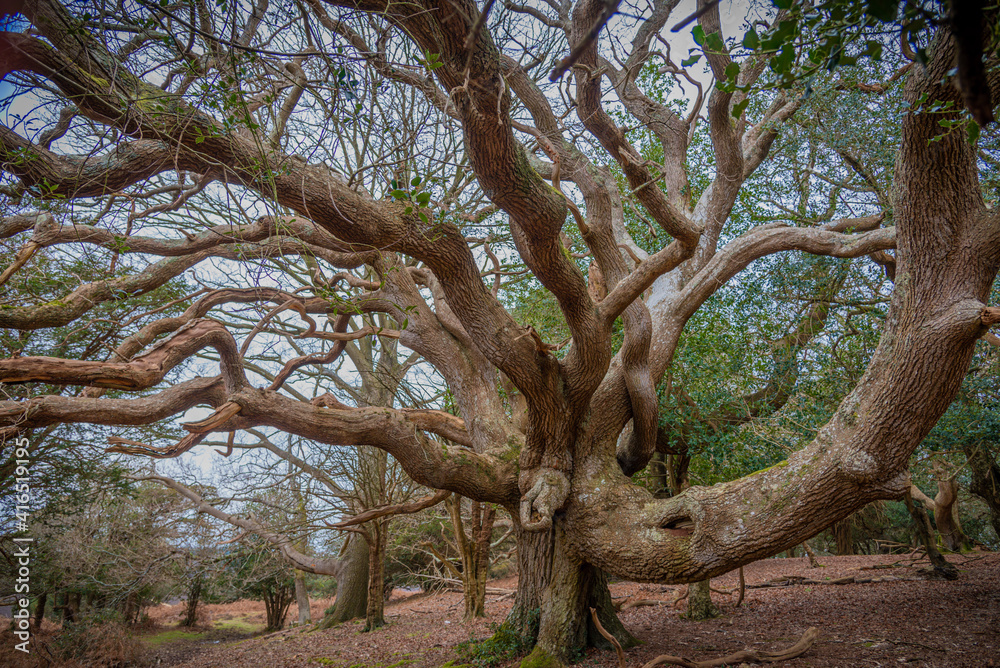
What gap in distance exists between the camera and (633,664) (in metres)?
4.70

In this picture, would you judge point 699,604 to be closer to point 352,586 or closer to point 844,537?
point 352,586

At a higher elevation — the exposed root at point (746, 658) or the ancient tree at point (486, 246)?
the ancient tree at point (486, 246)

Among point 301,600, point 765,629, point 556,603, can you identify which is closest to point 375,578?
point 301,600

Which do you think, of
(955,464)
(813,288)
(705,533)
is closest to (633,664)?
(705,533)

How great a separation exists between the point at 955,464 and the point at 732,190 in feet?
22.6

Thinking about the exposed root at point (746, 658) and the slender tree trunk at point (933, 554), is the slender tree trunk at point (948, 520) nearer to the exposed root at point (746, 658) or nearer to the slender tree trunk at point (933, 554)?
the slender tree trunk at point (933, 554)

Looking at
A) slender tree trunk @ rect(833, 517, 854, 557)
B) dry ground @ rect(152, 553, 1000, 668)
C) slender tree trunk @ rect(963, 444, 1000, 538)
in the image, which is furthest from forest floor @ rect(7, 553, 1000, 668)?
slender tree trunk @ rect(833, 517, 854, 557)

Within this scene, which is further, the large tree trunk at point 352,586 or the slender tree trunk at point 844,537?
the slender tree trunk at point 844,537

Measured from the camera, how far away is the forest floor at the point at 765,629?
4538mm

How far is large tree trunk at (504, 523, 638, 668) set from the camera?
497 cm

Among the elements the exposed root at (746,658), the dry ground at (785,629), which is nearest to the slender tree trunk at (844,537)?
the dry ground at (785,629)

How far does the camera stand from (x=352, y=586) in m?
10.0

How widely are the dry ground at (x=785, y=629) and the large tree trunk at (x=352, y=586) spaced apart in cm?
40

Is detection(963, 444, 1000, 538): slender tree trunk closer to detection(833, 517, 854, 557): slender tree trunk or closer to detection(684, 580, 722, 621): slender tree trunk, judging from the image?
detection(684, 580, 722, 621): slender tree trunk
